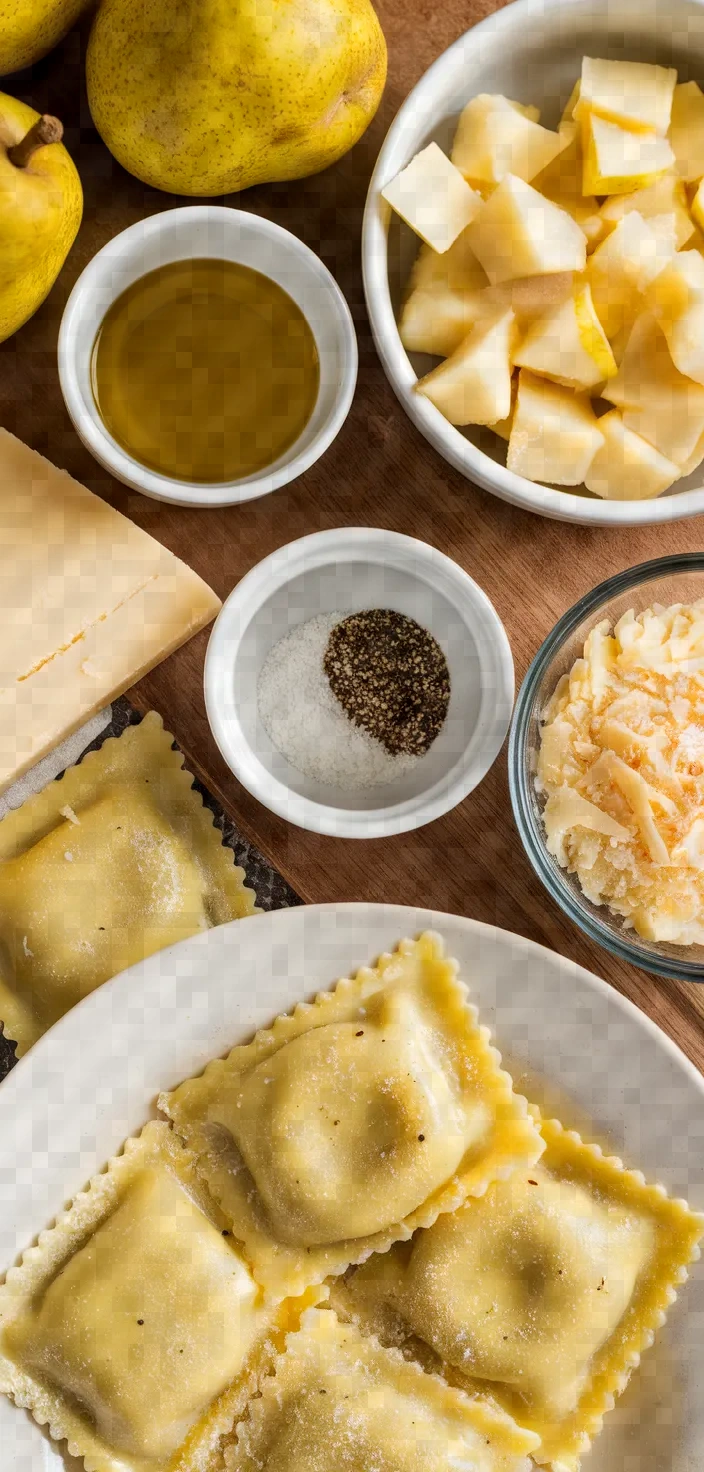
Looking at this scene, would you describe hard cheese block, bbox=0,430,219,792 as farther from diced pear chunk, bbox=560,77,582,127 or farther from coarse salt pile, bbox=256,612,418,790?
diced pear chunk, bbox=560,77,582,127

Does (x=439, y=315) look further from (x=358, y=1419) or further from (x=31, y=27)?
(x=358, y=1419)

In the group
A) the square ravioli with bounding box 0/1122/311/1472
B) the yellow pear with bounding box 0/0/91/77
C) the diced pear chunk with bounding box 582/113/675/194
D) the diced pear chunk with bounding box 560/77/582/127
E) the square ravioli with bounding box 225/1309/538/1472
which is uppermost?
the yellow pear with bounding box 0/0/91/77

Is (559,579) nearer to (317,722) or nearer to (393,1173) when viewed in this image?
(317,722)

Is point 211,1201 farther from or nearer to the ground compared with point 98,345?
nearer to the ground

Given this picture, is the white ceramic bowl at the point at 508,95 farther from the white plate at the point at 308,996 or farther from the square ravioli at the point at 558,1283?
the square ravioli at the point at 558,1283

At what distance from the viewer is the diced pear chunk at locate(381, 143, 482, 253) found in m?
1.49

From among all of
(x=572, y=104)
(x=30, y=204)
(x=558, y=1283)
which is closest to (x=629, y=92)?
(x=572, y=104)

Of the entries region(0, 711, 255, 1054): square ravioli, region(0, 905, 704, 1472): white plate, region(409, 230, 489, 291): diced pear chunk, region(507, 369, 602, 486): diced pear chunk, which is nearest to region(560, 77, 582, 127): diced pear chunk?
region(409, 230, 489, 291): diced pear chunk

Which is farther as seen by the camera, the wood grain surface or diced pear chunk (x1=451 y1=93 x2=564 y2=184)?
the wood grain surface

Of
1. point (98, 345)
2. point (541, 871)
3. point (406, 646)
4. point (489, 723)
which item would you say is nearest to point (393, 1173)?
point (541, 871)

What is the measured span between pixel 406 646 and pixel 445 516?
211 mm

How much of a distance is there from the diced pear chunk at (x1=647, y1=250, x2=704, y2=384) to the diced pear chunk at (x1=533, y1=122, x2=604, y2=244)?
0.55 feet

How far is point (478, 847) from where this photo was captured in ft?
5.59

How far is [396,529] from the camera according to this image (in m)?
1.71
